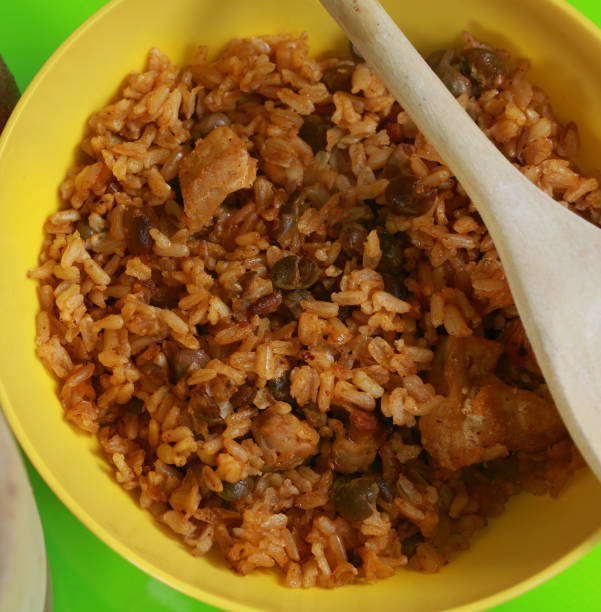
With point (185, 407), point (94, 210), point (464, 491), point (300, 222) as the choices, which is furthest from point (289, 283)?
point (464, 491)

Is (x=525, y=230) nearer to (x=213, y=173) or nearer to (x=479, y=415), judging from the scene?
(x=479, y=415)

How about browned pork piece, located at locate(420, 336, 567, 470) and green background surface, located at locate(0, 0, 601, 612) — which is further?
green background surface, located at locate(0, 0, 601, 612)

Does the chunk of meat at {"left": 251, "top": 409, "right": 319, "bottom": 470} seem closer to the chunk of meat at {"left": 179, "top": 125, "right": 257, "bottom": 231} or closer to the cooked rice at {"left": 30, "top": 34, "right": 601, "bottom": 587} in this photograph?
the cooked rice at {"left": 30, "top": 34, "right": 601, "bottom": 587}

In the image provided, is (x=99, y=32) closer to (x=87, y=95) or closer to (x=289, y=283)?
(x=87, y=95)

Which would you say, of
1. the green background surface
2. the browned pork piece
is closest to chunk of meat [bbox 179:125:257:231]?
the browned pork piece

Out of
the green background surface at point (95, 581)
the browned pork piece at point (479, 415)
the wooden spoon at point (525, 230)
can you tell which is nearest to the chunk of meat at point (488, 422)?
the browned pork piece at point (479, 415)

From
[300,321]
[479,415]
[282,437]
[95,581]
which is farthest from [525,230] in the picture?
[95,581]

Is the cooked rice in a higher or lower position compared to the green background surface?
higher
